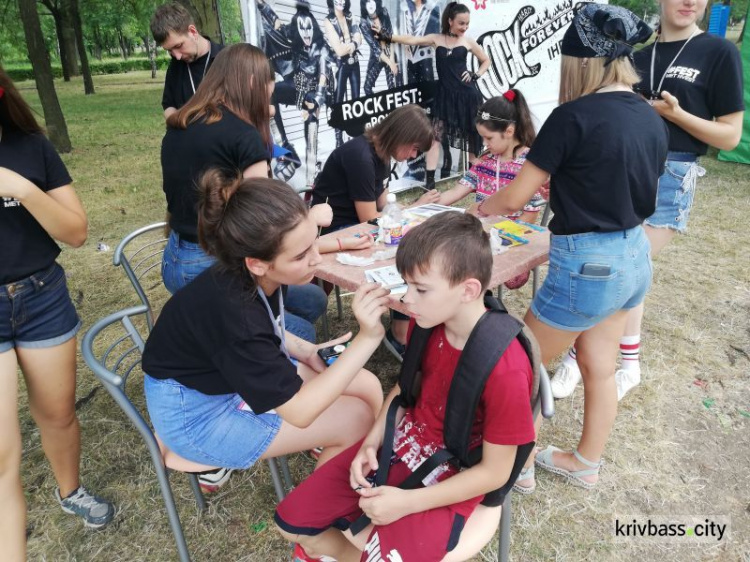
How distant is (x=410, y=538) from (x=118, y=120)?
13436mm

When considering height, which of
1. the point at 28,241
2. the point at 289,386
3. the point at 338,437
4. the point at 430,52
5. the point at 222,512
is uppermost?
the point at 430,52

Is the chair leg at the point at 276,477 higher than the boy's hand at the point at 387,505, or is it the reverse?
the boy's hand at the point at 387,505

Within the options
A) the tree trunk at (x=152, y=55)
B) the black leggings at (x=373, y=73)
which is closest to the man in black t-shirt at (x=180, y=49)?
the black leggings at (x=373, y=73)

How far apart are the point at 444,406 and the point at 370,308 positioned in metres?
0.38

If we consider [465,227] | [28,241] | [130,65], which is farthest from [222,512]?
[130,65]

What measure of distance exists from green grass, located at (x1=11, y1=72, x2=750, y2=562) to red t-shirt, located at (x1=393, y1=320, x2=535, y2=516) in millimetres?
722

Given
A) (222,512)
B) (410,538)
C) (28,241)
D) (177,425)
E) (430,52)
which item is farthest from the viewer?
(430,52)

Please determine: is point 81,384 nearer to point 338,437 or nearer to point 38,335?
point 38,335

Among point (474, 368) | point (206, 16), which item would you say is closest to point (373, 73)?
point (206, 16)

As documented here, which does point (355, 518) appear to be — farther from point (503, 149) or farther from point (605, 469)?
point (503, 149)

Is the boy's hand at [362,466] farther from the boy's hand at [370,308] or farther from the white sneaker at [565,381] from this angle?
the white sneaker at [565,381]

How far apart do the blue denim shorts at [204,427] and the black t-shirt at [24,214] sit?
56 centimetres

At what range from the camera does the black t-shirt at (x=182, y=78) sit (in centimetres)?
356

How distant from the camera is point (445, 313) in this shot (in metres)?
1.37
